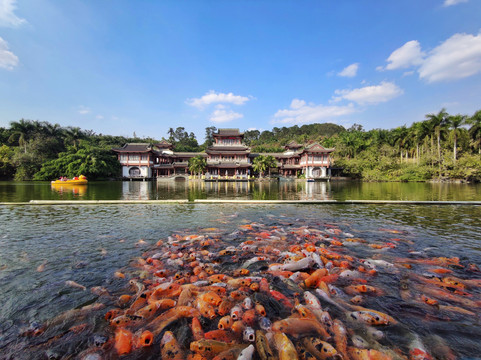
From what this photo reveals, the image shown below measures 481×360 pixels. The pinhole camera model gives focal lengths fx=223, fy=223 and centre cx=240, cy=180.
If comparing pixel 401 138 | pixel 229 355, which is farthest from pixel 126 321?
pixel 401 138

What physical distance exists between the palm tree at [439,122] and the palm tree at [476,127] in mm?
3243

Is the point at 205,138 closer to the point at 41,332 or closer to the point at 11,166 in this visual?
the point at 11,166

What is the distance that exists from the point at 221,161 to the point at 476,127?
159 feet

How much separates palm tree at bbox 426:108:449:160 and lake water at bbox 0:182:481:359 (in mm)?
38551

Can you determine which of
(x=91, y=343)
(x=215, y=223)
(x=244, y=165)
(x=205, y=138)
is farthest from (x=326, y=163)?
(x=205, y=138)

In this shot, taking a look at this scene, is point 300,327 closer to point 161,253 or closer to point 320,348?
point 320,348

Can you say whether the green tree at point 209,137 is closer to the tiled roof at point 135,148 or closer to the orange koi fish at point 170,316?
the tiled roof at point 135,148

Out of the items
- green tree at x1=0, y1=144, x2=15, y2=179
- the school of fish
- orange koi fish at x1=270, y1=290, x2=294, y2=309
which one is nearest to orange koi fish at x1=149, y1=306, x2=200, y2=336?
the school of fish

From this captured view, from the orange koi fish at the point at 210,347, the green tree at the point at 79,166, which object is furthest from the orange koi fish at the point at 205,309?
the green tree at the point at 79,166

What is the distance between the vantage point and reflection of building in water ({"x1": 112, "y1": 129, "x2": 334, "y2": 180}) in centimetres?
4891

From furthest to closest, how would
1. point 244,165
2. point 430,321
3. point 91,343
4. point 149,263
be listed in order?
1. point 244,165
2. point 149,263
3. point 430,321
4. point 91,343

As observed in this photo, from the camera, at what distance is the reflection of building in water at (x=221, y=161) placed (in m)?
48.9

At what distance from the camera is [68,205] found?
1427cm

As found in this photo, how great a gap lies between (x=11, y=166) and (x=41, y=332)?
56038 millimetres
